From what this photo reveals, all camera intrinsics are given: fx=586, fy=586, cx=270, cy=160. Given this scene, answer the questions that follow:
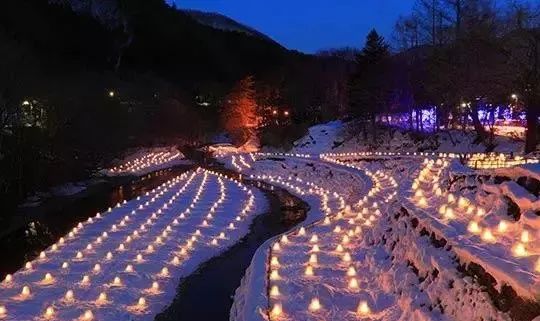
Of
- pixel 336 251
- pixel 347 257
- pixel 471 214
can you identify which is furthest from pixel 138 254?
pixel 471 214

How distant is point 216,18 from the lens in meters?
101

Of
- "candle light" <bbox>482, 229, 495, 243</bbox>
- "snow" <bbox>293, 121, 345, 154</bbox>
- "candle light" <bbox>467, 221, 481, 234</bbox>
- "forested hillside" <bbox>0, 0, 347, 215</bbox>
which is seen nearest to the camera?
"candle light" <bbox>482, 229, 495, 243</bbox>

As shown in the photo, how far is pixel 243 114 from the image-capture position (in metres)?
49.2

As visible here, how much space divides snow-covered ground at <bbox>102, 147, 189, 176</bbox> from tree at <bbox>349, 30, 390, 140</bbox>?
12.5 meters

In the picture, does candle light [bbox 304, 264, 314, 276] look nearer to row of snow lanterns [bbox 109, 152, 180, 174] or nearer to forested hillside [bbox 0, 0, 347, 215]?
forested hillside [bbox 0, 0, 347, 215]

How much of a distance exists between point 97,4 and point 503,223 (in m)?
59.2

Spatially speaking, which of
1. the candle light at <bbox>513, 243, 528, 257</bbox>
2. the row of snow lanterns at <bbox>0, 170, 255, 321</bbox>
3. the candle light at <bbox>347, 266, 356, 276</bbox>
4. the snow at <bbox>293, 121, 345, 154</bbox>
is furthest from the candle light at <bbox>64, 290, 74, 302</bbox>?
the snow at <bbox>293, 121, 345, 154</bbox>

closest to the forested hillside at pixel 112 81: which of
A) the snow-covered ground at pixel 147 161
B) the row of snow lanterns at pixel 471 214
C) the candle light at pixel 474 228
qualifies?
the snow-covered ground at pixel 147 161

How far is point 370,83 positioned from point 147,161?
1565 cm

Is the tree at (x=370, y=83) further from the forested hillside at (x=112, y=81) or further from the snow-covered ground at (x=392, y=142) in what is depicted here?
the forested hillside at (x=112, y=81)

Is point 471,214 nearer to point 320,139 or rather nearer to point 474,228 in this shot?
point 474,228

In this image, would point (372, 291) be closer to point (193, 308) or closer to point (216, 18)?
point (193, 308)

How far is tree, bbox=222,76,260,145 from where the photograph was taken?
48.8 meters

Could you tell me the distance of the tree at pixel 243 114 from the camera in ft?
160
